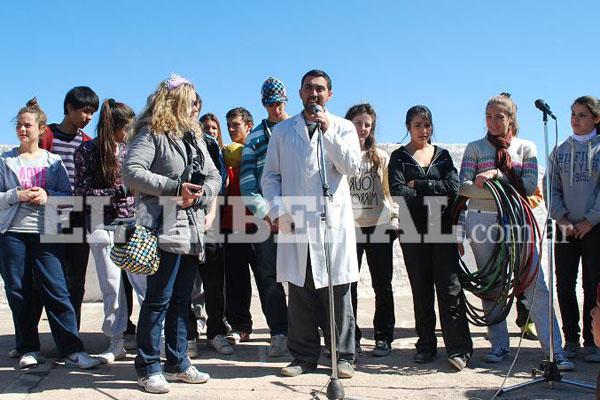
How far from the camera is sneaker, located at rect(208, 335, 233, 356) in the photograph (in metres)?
4.98

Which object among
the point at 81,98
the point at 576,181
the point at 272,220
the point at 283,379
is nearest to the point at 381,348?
the point at 283,379

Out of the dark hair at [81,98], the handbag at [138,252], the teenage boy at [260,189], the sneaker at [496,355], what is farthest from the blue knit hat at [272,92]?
the sneaker at [496,355]

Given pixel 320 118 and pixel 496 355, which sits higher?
pixel 320 118

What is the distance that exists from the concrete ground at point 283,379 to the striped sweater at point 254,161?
1247 mm

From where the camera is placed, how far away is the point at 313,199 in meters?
4.33

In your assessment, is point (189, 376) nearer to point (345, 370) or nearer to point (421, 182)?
point (345, 370)

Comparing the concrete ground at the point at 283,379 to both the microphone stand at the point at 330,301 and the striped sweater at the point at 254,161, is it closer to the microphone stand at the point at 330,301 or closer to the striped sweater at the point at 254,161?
the microphone stand at the point at 330,301

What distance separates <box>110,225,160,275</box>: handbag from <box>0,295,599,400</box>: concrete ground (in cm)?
77

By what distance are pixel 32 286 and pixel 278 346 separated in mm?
1847

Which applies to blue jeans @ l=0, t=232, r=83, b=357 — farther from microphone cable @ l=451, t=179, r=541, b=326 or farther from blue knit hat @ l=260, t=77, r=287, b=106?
microphone cable @ l=451, t=179, r=541, b=326

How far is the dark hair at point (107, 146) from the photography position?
15.3 ft

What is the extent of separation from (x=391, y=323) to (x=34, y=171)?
2917mm

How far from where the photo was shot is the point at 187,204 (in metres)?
4.05

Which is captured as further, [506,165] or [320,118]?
[506,165]
